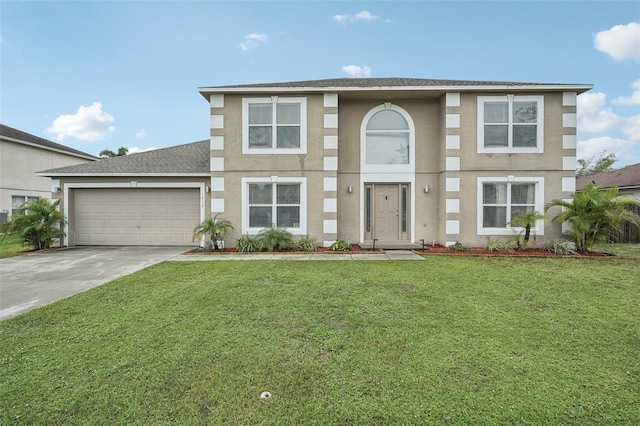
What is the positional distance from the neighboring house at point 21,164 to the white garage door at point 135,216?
28.0 feet

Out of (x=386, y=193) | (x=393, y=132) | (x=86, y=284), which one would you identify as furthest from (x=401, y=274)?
(x=86, y=284)

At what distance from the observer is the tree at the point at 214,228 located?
34.1ft

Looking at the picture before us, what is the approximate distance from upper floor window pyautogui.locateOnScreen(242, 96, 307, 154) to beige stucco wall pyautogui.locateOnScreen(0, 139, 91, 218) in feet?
54.0

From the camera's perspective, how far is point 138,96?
56.8ft

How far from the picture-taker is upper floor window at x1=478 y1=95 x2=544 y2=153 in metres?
10.5

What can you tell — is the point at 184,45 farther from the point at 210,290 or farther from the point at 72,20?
the point at 210,290

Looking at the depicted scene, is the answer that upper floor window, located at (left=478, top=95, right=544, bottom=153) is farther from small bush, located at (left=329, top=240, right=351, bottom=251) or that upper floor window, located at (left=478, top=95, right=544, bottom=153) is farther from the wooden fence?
the wooden fence

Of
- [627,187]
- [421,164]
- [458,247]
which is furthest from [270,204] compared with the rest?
[627,187]

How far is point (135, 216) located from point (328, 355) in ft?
37.2

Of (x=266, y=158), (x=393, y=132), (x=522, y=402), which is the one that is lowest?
(x=522, y=402)

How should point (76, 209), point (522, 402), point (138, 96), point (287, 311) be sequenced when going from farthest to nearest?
point (138, 96) → point (76, 209) → point (287, 311) → point (522, 402)

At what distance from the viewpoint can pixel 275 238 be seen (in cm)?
1037

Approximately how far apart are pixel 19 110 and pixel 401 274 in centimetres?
2315

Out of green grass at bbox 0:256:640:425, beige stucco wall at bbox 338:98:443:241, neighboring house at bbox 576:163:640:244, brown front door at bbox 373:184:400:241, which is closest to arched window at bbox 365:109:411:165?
beige stucco wall at bbox 338:98:443:241
